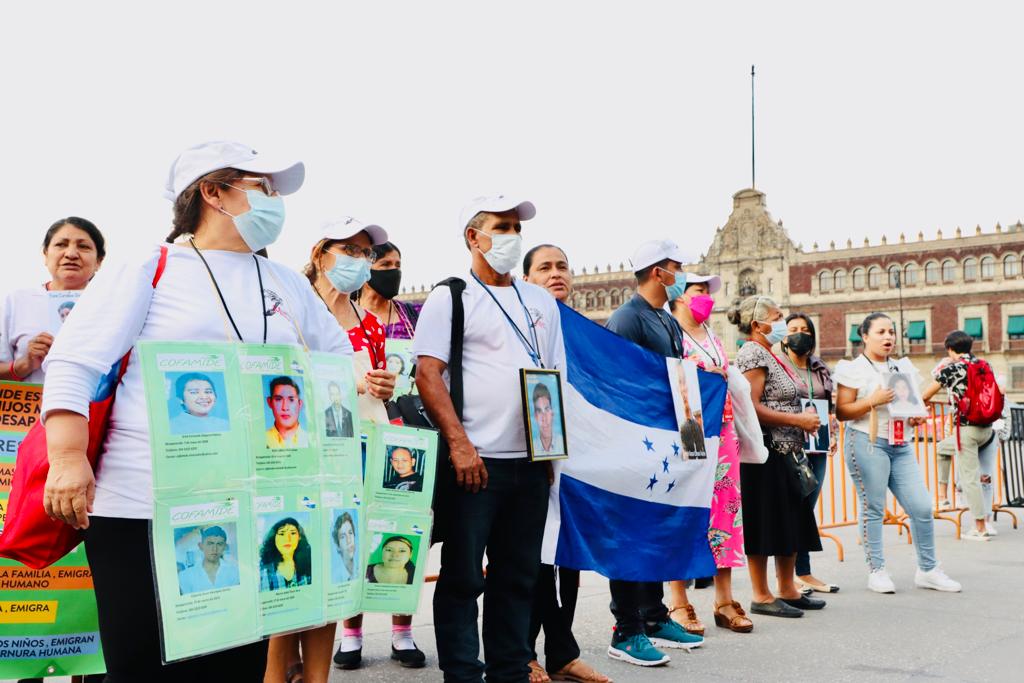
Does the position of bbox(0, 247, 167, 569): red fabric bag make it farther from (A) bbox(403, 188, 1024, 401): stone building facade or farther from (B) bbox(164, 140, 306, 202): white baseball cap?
(A) bbox(403, 188, 1024, 401): stone building facade

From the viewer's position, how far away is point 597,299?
76.4m

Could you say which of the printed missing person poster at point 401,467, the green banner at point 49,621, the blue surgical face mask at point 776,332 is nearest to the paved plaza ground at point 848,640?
the green banner at point 49,621

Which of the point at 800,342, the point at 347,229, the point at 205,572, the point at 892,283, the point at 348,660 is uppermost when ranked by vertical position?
the point at 892,283

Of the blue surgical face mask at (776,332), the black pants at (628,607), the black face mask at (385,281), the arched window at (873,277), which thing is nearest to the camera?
the black pants at (628,607)

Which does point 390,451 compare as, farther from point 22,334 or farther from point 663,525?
point 663,525

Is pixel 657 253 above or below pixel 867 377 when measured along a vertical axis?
above

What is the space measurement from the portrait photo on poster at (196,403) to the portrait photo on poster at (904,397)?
5901mm

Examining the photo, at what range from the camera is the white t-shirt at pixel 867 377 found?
7277 millimetres

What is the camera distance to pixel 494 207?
4.19 metres

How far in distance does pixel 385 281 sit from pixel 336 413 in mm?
2403

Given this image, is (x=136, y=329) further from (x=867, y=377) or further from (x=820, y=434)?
(x=867, y=377)

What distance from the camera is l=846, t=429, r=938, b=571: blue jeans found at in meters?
7.24

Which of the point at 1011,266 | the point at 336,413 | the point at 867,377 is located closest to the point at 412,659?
the point at 336,413

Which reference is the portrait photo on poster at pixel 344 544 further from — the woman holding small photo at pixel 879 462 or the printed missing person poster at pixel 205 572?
the woman holding small photo at pixel 879 462
